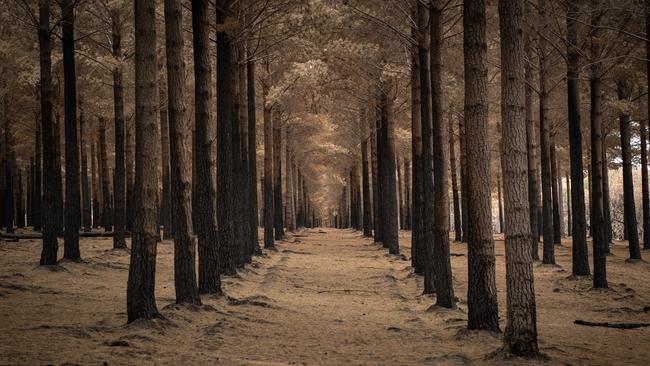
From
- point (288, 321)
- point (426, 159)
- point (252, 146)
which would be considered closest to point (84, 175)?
point (252, 146)

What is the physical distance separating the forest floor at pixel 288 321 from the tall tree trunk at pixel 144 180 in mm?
401

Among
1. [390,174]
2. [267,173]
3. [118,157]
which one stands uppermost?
[118,157]

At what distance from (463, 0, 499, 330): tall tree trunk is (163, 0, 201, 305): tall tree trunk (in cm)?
424

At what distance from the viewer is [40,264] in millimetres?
14102

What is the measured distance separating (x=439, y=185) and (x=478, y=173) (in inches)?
116

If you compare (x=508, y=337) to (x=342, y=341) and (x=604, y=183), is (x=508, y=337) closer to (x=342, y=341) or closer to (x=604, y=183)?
(x=342, y=341)

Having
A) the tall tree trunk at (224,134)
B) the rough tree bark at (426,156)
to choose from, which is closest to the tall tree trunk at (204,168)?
the tall tree trunk at (224,134)

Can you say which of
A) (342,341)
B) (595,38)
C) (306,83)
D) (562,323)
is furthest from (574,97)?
(342,341)

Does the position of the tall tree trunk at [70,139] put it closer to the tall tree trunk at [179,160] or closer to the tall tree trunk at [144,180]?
the tall tree trunk at [179,160]

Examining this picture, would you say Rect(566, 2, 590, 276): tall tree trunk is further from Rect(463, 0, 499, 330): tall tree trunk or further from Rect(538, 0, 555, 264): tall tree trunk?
Rect(463, 0, 499, 330): tall tree trunk

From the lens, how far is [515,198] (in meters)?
7.22

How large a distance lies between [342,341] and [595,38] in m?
10.2

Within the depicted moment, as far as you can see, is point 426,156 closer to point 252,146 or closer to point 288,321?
point 288,321

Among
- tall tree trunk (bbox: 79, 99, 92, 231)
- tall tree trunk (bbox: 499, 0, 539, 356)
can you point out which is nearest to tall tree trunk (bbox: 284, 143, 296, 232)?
tall tree trunk (bbox: 79, 99, 92, 231)
